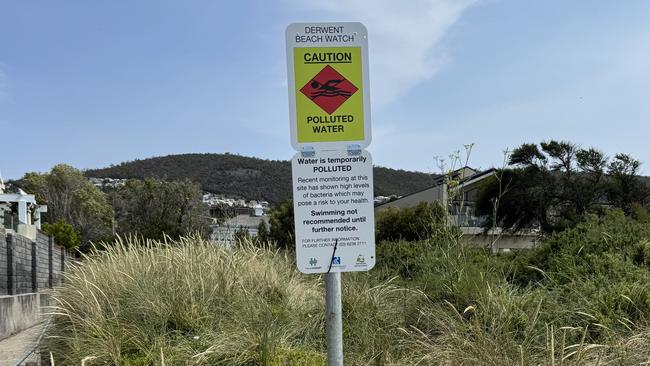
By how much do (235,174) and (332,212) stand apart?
301 ft

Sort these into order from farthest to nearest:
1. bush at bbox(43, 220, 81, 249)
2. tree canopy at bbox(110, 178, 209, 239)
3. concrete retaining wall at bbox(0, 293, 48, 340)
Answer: tree canopy at bbox(110, 178, 209, 239), bush at bbox(43, 220, 81, 249), concrete retaining wall at bbox(0, 293, 48, 340)

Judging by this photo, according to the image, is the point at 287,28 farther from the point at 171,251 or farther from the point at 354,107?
the point at 171,251

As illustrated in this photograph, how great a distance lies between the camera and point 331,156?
10.2 ft

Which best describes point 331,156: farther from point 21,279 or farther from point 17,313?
point 21,279

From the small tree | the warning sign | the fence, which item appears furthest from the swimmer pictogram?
the fence

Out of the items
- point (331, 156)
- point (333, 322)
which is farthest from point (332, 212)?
point (333, 322)

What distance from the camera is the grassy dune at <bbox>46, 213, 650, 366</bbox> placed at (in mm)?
4500

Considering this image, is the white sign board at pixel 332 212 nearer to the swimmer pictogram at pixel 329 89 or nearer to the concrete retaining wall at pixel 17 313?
the swimmer pictogram at pixel 329 89

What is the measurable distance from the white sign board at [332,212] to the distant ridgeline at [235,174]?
3052 inches

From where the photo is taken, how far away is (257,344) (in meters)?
4.62

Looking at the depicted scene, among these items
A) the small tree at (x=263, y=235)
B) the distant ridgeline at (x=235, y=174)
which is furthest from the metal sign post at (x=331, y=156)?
the distant ridgeline at (x=235, y=174)

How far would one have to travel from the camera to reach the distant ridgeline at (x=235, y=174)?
86.1 metres

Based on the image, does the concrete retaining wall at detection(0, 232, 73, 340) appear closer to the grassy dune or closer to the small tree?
the small tree

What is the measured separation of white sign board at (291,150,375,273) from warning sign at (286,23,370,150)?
0.10 metres
